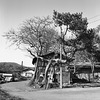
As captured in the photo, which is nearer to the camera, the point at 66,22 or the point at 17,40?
the point at 66,22

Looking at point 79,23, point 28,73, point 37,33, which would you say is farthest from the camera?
point 28,73

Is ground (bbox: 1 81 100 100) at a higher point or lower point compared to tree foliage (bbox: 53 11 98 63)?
A: lower

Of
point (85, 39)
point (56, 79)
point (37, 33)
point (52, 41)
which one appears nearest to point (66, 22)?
point (85, 39)

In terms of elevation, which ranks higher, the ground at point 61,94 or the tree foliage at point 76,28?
the tree foliage at point 76,28

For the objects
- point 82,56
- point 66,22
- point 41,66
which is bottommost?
point 41,66

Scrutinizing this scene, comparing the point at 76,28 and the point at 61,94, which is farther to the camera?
the point at 76,28

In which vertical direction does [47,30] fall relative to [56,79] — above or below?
above

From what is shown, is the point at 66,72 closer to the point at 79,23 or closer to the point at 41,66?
the point at 41,66

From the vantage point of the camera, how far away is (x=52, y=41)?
1351 inches

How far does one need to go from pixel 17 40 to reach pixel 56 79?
9.84m

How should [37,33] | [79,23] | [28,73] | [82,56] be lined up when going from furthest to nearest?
[28,73]
[82,56]
[37,33]
[79,23]

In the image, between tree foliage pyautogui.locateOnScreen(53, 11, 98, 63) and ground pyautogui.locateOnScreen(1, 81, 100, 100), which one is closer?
ground pyautogui.locateOnScreen(1, 81, 100, 100)

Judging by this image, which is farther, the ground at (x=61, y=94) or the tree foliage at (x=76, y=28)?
the tree foliage at (x=76, y=28)

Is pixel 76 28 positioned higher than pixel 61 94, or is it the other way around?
pixel 76 28
